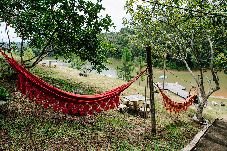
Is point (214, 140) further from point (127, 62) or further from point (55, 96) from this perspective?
point (127, 62)

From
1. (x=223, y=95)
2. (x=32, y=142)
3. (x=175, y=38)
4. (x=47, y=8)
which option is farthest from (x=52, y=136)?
(x=223, y=95)

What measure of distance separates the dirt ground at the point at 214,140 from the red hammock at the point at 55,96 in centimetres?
235

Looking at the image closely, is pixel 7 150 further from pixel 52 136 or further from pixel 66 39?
pixel 66 39

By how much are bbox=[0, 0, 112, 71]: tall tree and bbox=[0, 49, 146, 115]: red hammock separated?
3.33 meters

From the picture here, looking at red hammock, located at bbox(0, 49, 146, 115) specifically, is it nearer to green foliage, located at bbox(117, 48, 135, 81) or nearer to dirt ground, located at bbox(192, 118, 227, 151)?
dirt ground, located at bbox(192, 118, 227, 151)

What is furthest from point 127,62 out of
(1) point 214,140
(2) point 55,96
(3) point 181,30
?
(2) point 55,96

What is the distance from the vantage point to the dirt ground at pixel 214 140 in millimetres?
6375

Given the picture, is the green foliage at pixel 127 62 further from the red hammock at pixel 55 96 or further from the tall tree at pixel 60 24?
the red hammock at pixel 55 96

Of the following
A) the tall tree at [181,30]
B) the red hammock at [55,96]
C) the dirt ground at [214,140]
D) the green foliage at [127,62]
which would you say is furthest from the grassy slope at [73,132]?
the green foliage at [127,62]

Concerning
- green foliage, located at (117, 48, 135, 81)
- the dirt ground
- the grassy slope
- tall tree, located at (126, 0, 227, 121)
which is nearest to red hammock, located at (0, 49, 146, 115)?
the grassy slope

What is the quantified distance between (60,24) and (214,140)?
18.7ft

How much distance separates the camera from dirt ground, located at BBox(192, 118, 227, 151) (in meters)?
6.38

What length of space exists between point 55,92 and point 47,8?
12.4 ft

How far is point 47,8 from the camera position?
26.9 feet
